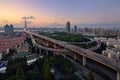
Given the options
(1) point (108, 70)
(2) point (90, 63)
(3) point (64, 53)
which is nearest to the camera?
(1) point (108, 70)

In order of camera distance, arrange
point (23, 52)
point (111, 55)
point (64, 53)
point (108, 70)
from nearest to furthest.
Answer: point (108, 70) < point (111, 55) < point (64, 53) < point (23, 52)

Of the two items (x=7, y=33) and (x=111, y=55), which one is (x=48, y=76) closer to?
(x=111, y=55)

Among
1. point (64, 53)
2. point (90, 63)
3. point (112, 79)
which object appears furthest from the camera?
point (64, 53)

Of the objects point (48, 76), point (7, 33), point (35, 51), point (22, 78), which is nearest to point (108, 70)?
point (48, 76)

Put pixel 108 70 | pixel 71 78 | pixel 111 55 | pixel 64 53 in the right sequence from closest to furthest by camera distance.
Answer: pixel 71 78 → pixel 108 70 → pixel 111 55 → pixel 64 53

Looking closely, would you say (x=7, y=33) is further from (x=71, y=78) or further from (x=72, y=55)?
(x=71, y=78)

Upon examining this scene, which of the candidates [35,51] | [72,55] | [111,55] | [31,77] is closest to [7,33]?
[35,51]

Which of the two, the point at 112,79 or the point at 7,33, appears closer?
the point at 112,79

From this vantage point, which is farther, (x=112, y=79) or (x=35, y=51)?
(x=35, y=51)
